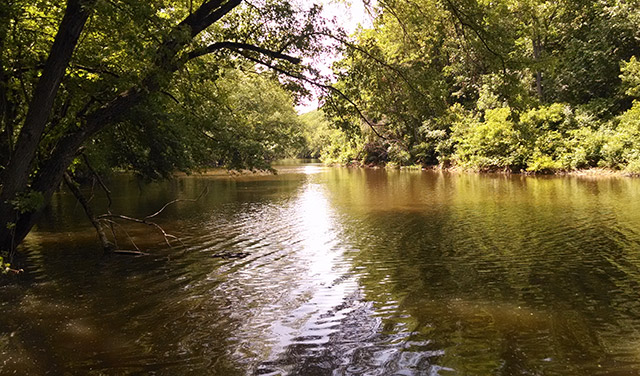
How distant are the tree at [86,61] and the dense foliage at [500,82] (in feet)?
5.47

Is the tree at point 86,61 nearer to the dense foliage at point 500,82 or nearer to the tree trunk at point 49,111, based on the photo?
the tree trunk at point 49,111

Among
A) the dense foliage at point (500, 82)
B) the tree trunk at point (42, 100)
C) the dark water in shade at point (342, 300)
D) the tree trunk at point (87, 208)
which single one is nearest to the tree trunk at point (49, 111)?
the tree trunk at point (42, 100)

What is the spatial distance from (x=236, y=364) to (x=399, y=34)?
744 cm

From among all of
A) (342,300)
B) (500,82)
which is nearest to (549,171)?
(500,82)

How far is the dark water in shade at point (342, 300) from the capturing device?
4.58 metres

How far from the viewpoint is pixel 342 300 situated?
6578 millimetres

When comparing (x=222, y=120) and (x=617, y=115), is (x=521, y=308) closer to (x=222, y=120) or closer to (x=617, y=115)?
(x=222, y=120)

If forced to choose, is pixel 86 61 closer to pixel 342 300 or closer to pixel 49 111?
pixel 49 111

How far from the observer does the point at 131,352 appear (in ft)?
16.0

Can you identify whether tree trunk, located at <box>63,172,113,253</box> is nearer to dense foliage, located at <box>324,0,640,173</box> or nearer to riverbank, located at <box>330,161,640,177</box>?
dense foliage, located at <box>324,0,640,173</box>

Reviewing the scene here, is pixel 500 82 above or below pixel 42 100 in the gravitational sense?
above

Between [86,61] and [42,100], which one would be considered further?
[86,61]

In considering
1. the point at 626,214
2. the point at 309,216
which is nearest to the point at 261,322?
the point at 309,216

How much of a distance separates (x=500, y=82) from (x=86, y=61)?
879 centimetres
